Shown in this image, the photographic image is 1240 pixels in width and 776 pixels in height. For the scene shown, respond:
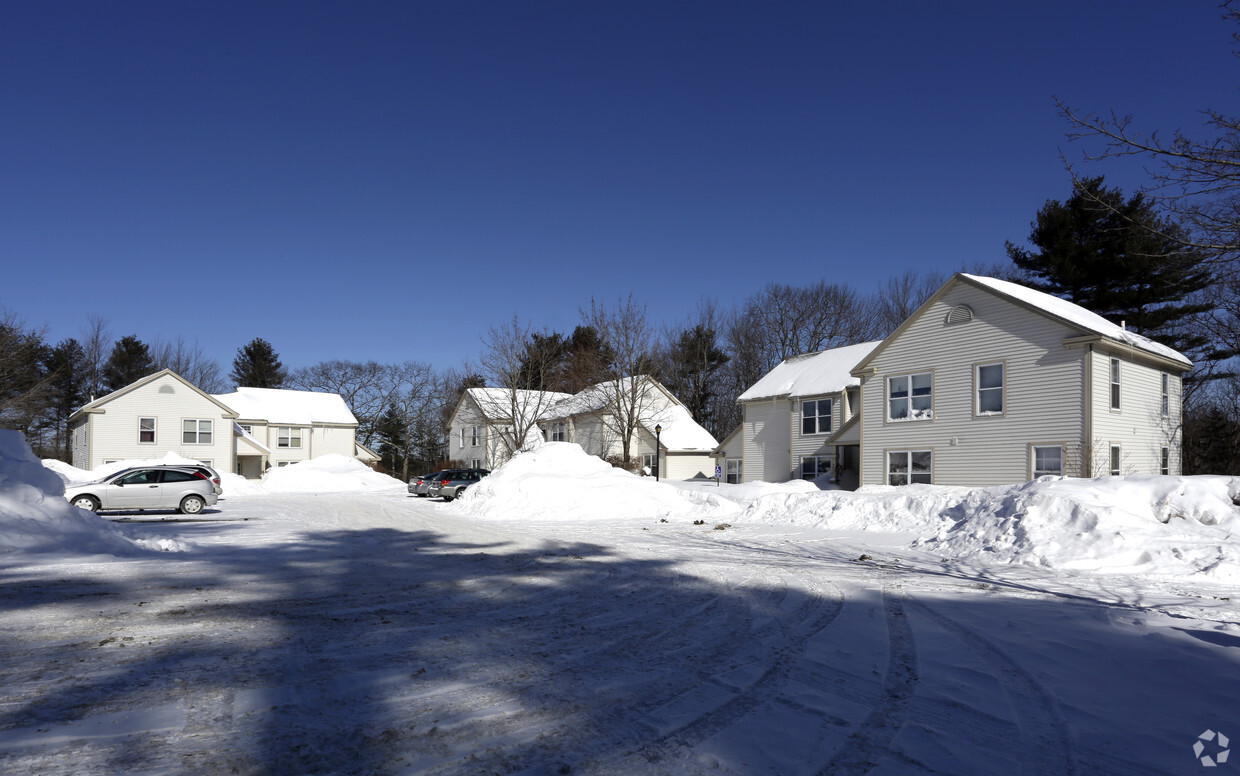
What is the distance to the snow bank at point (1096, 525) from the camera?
11820 mm

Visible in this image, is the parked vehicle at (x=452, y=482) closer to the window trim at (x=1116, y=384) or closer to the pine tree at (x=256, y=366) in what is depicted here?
the window trim at (x=1116, y=384)

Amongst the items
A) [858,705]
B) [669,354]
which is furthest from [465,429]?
[858,705]

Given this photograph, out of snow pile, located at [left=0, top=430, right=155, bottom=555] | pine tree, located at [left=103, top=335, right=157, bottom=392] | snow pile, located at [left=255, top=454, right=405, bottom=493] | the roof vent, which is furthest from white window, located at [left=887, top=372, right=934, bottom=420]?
pine tree, located at [left=103, top=335, right=157, bottom=392]

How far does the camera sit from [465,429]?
A: 62.4 meters

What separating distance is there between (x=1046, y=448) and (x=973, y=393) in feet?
9.91

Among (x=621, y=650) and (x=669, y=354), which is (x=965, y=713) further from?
(x=669, y=354)

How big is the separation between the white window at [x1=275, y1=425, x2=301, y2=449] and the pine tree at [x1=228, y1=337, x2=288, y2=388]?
21.8 metres

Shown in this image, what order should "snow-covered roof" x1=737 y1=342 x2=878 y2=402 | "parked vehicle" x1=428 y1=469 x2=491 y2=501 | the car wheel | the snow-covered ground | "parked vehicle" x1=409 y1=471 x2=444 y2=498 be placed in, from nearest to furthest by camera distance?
the snow-covered ground → the car wheel → "parked vehicle" x1=428 y1=469 x2=491 y2=501 → "snow-covered roof" x1=737 y1=342 x2=878 y2=402 → "parked vehicle" x1=409 y1=471 x2=444 y2=498

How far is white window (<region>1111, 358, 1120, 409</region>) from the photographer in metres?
24.4

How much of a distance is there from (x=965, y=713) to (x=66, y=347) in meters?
74.7

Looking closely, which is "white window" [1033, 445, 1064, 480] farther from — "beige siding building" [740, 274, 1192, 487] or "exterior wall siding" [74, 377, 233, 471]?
"exterior wall siding" [74, 377, 233, 471]

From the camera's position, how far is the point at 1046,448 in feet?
79.4

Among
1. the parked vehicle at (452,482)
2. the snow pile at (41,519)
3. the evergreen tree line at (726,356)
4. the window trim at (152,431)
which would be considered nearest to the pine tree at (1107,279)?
the evergreen tree line at (726,356)

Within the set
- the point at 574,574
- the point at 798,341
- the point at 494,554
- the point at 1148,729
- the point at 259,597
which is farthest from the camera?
the point at 798,341
